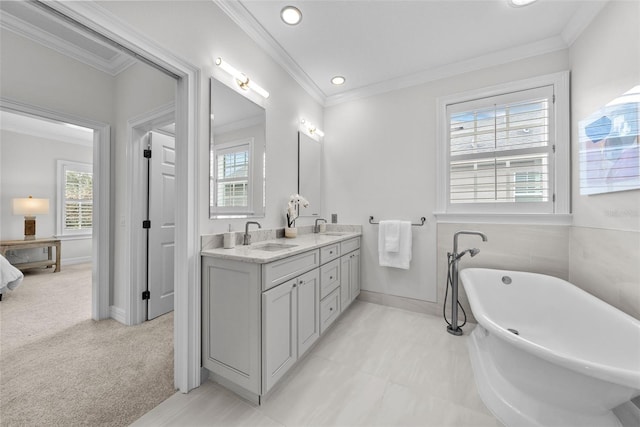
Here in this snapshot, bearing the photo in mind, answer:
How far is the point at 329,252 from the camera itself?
6.90 feet

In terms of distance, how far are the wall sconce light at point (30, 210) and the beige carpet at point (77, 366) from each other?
2031 millimetres

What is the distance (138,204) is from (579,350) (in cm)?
368

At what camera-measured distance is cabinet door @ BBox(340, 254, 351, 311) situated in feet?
7.69

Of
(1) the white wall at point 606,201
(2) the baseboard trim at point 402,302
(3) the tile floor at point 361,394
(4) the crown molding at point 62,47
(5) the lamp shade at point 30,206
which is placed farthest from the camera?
(5) the lamp shade at point 30,206

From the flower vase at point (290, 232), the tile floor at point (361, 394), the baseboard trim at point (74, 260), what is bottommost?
the tile floor at point (361, 394)

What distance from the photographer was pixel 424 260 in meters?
2.63

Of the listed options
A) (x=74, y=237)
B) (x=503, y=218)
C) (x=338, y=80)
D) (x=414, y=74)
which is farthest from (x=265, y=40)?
(x=74, y=237)

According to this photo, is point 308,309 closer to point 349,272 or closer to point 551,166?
point 349,272

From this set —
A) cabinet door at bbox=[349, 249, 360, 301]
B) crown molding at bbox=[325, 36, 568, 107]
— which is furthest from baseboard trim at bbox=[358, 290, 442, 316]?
crown molding at bbox=[325, 36, 568, 107]

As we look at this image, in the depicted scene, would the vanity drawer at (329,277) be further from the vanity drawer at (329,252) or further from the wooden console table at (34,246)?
the wooden console table at (34,246)

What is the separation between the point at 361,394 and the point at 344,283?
1033 mm

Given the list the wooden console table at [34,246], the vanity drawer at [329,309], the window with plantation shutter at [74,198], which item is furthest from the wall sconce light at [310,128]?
the window with plantation shutter at [74,198]

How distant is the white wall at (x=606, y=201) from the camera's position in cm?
140

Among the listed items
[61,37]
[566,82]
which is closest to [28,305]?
[61,37]
